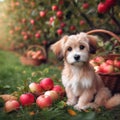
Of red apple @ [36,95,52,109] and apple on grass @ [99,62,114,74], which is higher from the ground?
apple on grass @ [99,62,114,74]

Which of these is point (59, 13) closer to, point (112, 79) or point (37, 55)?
point (112, 79)

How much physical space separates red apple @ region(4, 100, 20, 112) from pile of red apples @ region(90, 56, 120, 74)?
4.61 feet

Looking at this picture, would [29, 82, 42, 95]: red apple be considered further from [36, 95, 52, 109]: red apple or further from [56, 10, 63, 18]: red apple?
[56, 10, 63, 18]: red apple

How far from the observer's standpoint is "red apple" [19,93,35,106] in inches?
176

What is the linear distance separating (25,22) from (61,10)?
14.8 feet

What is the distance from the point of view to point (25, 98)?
4.49 meters

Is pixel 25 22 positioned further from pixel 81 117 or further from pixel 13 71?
pixel 81 117

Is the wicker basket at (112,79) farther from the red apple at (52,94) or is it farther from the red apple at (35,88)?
the red apple at (35,88)

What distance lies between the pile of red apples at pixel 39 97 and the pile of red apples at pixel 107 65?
645 millimetres

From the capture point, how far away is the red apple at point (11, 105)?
4264 mm

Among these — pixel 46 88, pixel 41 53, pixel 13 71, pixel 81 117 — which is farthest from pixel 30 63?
pixel 81 117

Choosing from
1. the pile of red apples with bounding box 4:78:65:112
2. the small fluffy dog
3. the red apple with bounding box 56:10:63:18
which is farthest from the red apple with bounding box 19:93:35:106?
the red apple with bounding box 56:10:63:18

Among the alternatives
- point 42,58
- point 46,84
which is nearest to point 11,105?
point 46,84

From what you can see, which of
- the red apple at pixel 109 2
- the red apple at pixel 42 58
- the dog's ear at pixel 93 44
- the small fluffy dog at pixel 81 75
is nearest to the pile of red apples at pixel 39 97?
the small fluffy dog at pixel 81 75
